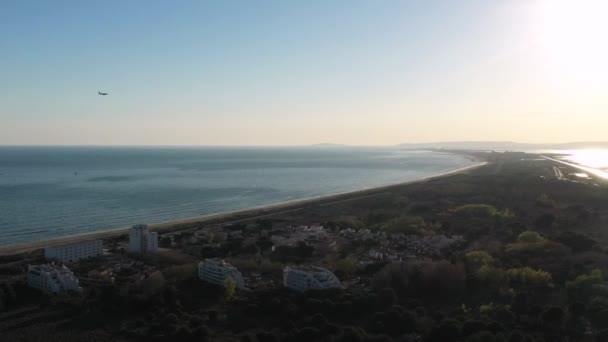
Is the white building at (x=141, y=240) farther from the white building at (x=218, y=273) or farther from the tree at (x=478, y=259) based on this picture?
the tree at (x=478, y=259)

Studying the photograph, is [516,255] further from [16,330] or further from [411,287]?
[16,330]

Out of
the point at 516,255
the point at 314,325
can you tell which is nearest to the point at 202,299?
the point at 314,325

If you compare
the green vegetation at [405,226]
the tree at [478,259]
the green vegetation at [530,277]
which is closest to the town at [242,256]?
the green vegetation at [405,226]

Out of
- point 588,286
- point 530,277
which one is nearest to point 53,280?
point 530,277

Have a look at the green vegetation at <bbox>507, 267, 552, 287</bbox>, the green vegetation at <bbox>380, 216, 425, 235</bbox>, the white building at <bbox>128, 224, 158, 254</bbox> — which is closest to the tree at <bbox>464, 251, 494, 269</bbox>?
the green vegetation at <bbox>507, 267, 552, 287</bbox>

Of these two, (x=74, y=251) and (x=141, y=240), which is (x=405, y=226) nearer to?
(x=141, y=240)

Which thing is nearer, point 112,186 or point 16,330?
point 16,330

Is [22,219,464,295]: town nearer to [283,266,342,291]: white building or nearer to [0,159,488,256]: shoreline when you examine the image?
[283,266,342,291]: white building
